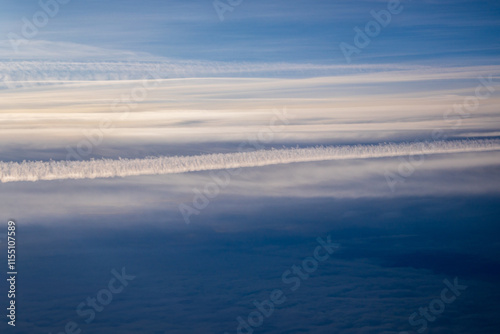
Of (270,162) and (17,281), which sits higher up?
(270,162)

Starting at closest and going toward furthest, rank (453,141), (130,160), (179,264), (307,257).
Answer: (179,264)
(307,257)
(130,160)
(453,141)

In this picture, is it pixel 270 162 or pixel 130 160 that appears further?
pixel 270 162

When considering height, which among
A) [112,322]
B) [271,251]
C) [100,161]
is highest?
[100,161]

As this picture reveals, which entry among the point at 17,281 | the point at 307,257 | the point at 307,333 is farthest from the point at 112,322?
the point at 307,257

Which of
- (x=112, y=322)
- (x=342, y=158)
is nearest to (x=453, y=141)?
(x=342, y=158)

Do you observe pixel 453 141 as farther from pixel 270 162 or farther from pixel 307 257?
pixel 307 257

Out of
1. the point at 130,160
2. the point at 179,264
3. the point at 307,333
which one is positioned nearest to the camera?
the point at 307,333
